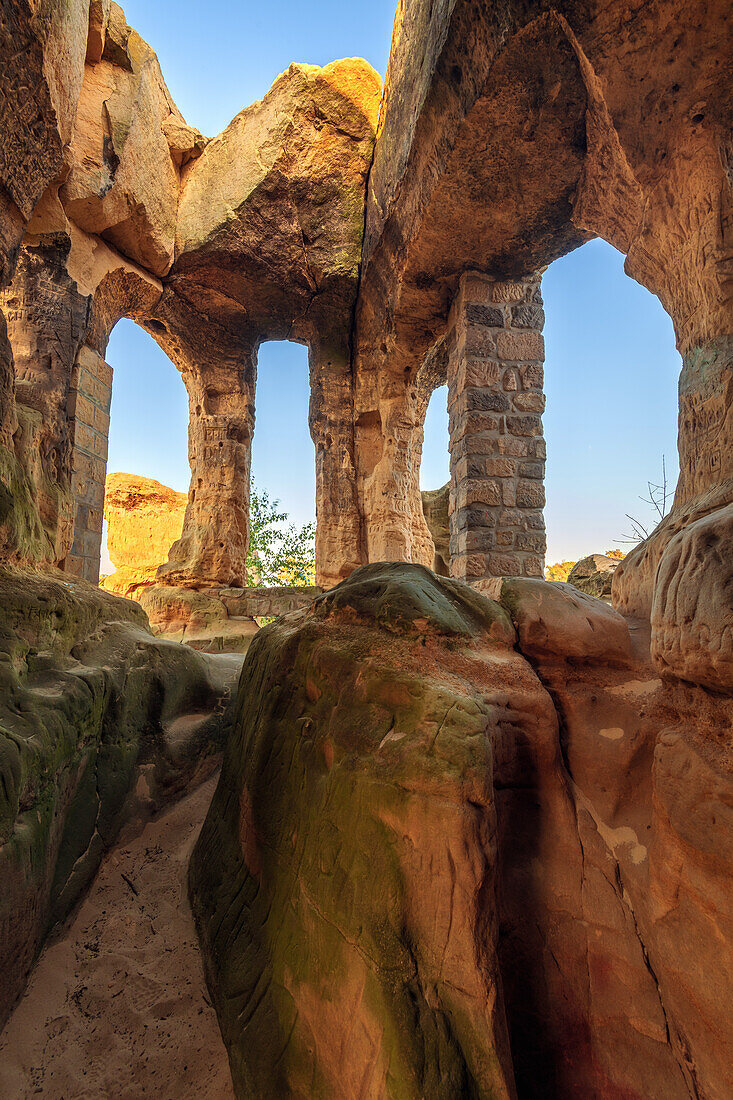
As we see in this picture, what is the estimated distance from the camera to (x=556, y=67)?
238 cm

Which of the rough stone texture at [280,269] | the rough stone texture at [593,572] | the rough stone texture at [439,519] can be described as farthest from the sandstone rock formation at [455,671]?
the rough stone texture at [439,519]

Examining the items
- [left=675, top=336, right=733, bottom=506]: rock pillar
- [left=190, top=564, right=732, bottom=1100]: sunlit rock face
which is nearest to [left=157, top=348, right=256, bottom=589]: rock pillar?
[left=190, top=564, right=732, bottom=1100]: sunlit rock face

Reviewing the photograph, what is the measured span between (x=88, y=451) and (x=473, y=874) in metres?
4.45

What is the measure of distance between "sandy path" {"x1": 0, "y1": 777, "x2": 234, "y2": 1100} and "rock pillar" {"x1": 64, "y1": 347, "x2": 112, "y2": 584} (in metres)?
3.04

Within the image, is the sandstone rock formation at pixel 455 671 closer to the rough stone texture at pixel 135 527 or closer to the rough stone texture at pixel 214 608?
the rough stone texture at pixel 214 608

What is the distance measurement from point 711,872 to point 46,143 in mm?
3443

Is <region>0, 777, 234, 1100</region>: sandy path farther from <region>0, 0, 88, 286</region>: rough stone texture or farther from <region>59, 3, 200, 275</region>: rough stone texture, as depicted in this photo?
<region>59, 3, 200, 275</region>: rough stone texture

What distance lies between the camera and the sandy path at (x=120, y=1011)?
1.14m

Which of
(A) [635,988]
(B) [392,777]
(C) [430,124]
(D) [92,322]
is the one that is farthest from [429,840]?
(D) [92,322]

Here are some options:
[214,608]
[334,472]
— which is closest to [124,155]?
[334,472]

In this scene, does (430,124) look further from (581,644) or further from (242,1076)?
(242,1076)

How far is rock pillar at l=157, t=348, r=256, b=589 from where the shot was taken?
6098 mm

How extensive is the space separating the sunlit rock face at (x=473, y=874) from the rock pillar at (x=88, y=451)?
11.3 ft

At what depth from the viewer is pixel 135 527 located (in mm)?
10727
